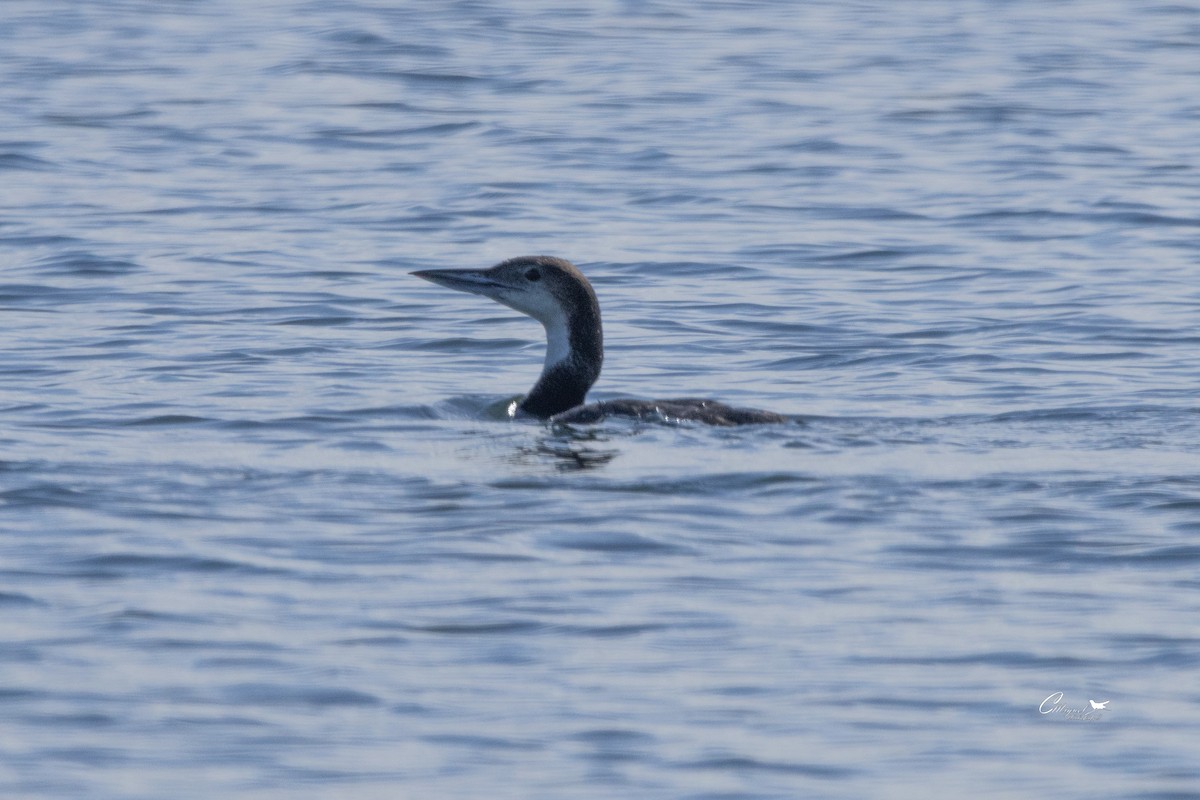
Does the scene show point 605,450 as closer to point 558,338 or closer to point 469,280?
point 558,338

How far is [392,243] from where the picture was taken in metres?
16.1

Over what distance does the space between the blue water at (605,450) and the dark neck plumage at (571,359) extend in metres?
0.43

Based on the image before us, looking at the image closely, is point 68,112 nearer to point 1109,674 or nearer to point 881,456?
point 881,456

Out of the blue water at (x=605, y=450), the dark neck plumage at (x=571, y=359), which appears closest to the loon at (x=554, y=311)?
the dark neck plumage at (x=571, y=359)

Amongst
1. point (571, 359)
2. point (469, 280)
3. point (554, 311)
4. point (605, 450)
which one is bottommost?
point (605, 450)

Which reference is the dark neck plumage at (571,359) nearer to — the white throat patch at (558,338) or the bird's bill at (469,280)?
the white throat patch at (558,338)

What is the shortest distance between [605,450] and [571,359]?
1380 millimetres

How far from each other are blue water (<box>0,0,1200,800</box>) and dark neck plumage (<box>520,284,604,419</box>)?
0.43 m

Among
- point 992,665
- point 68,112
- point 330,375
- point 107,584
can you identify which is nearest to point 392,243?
point 330,375

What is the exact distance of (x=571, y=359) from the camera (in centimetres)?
1125

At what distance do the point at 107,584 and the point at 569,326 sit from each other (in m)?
4.02

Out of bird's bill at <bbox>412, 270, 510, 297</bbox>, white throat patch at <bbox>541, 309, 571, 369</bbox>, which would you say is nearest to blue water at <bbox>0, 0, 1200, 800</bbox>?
white throat patch at <bbox>541, 309, 571, 369</bbox>

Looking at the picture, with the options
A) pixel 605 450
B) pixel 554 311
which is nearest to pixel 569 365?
pixel 554 311

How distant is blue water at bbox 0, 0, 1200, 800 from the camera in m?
6.41
